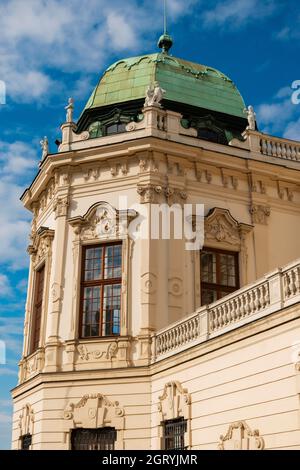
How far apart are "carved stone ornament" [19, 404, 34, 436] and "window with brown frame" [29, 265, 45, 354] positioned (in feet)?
6.34

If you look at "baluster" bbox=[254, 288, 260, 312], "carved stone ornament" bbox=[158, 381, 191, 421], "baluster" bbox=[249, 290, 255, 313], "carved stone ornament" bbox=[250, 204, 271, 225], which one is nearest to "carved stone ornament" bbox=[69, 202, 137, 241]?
"carved stone ornament" bbox=[250, 204, 271, 225]

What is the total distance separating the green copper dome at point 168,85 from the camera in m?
22.9

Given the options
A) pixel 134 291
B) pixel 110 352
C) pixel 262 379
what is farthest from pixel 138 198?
pixel 262 379

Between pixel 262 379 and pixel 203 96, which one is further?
pixel 203 96

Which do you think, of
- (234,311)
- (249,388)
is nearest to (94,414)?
(234,311)

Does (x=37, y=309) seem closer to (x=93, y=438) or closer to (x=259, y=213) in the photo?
(x=93, y=438)

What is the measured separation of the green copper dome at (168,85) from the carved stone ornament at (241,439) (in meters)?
12.4

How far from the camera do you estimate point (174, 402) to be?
639 inches

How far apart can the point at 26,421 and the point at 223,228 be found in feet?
27.0

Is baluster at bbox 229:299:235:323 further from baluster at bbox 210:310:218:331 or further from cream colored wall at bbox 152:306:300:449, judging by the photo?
baluster at bbox 210:310:218:331

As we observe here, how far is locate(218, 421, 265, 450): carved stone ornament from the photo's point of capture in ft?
41.7

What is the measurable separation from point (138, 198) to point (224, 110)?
5753mm

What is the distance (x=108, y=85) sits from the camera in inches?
925
